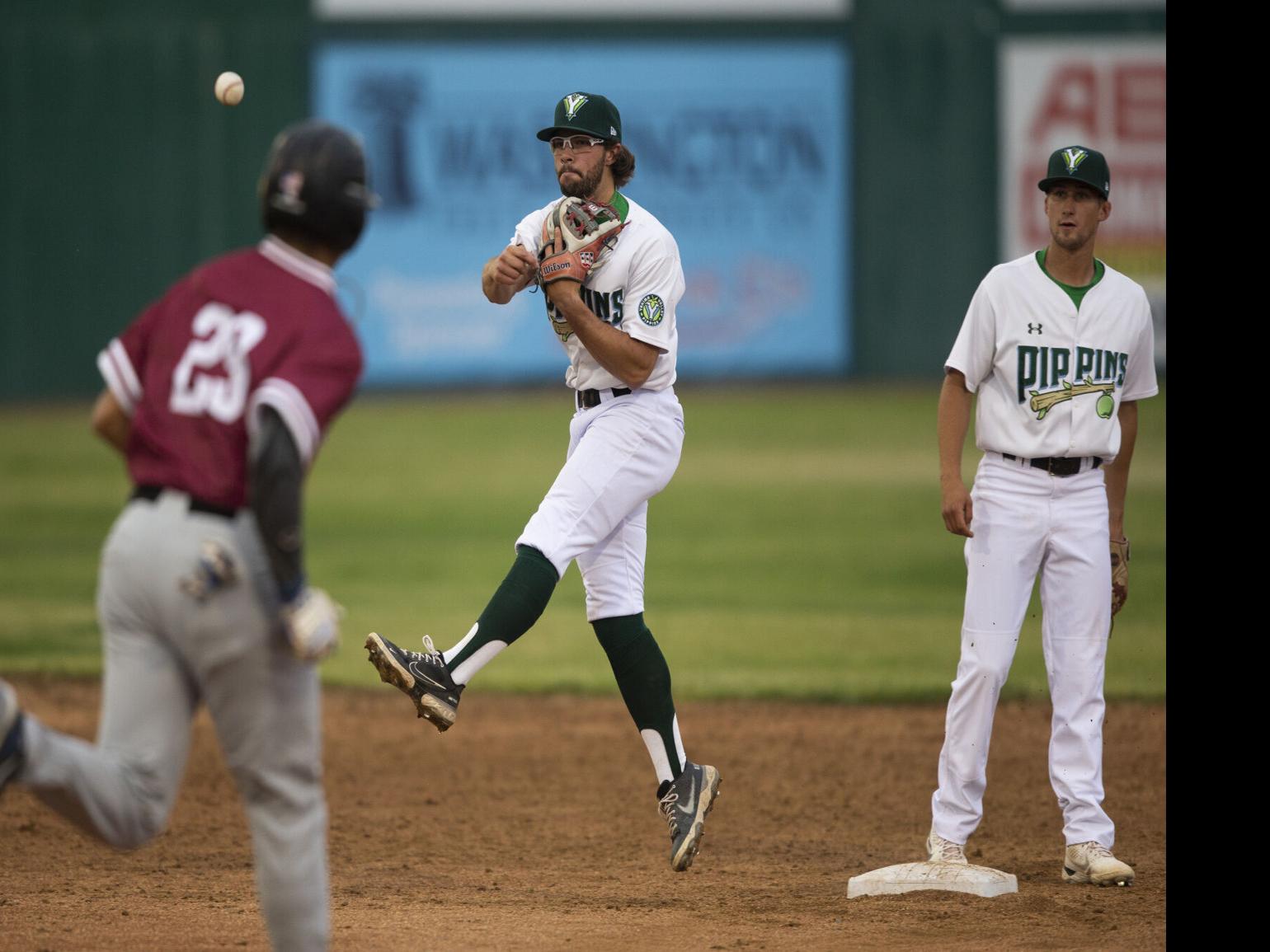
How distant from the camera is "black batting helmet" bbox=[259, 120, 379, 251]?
3.61 m

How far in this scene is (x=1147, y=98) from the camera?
2458 cm

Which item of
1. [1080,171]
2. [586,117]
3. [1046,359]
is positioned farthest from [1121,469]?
[586,117]

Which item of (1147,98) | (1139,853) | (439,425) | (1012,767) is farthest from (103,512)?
(1147,98)

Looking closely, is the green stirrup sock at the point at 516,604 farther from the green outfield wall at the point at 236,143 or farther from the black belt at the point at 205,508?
the green outfield wall at the point at 236,143

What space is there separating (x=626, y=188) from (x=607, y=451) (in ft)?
64.6

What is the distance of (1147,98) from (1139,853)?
20991 mm

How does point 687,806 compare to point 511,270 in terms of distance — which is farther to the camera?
point 687,806

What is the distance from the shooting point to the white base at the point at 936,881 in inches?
201

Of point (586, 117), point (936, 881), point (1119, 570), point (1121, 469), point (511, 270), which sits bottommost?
point (936, 881)

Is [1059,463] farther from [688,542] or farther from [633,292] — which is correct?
[688,542]

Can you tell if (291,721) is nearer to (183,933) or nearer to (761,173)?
(183,933)

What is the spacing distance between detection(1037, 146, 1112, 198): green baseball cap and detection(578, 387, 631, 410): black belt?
146 centimetres

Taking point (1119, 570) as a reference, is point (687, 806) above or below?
below

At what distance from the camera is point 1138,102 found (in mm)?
24547
